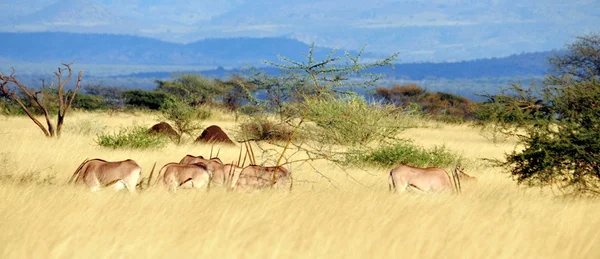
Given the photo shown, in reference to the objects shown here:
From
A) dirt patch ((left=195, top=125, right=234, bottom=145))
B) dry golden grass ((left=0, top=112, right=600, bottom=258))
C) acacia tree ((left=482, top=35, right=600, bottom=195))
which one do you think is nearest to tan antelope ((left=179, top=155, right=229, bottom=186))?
dry golden grass ((left=0, top=112, right=600, bottom=258))

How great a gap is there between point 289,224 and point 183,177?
5.64 feet

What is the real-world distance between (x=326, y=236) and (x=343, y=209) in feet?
3.74

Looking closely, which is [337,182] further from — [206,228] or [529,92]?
[206,228]

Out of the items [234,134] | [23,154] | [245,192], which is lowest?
[234,134]

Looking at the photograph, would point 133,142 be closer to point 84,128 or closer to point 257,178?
point 84,128

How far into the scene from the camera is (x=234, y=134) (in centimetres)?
2231

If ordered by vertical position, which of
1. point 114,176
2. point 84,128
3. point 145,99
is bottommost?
point 145,99

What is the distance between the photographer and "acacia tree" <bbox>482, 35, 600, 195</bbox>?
9.50 meters

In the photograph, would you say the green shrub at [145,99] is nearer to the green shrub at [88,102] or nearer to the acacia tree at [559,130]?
the green shrub at [88,102]

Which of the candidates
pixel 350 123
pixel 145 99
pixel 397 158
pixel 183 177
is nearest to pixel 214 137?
pixel 350 123

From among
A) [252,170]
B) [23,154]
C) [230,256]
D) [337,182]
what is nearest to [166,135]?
[23,154]

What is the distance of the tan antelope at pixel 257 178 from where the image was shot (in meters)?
8.59

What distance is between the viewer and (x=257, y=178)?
8.62 meters

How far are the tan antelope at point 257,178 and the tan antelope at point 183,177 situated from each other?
0.30m
